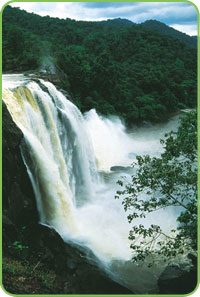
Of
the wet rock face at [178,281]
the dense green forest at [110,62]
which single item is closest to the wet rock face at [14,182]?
the wet rock face at [178,281]

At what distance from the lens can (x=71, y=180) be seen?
46.8ft

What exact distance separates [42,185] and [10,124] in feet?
7.22

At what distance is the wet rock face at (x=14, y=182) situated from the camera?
863 centimetres

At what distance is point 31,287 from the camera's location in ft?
22.5

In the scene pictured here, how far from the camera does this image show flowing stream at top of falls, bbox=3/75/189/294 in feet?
32.7

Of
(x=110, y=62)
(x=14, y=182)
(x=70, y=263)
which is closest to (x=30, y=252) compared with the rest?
(x=70, y=263)

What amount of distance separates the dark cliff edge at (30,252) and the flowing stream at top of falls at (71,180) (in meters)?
0.61

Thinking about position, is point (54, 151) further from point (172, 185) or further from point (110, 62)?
point (110, 62)

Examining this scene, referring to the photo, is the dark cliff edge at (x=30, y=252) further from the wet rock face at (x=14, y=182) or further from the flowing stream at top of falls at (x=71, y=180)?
the flowing stream at top of falls at (x=71, y=180)

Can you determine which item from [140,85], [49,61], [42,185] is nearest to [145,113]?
[140,85]

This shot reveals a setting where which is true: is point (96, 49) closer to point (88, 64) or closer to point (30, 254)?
point (88, 64)

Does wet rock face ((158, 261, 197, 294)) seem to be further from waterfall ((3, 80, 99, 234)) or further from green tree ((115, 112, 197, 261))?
waterfall ((3, 80, 99, 234))

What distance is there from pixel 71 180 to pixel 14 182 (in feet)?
17.6

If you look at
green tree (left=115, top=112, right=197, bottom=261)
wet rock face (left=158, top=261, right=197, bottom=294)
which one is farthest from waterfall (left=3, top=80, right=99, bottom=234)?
green tree (left=115, top=112, right=197, bottom=261)
